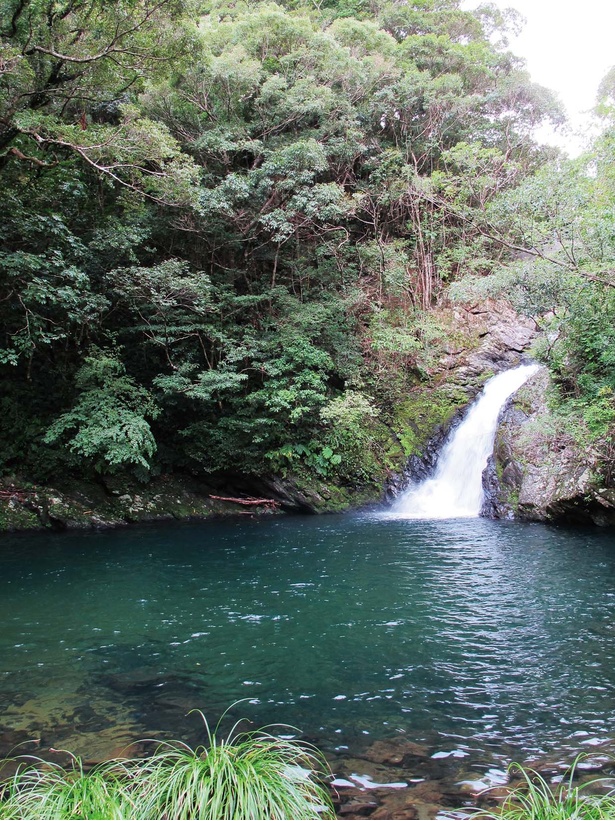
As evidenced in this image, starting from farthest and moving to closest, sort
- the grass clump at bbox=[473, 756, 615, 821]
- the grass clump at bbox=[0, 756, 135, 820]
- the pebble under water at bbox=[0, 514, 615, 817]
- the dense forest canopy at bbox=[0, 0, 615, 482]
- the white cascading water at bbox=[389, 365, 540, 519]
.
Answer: the white cascading water at bbox=[389, 365, 540, 519] < the dense forest canopy at bbox=[0, 0, 615, 482] < the pebble under water at bbox=[0, 514, 615, 817] < the grass clump at bbox=[473, 756, 615, 821] < the grass clump at bbox=[0, 756, 135, 820]

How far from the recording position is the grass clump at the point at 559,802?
253cm

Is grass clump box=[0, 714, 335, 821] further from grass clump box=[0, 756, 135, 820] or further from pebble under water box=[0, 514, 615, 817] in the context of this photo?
pebble under water box=[0, 514, 615, 817]

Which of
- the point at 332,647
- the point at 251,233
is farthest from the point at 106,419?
the point at 332,647

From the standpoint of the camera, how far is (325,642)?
18.7ft

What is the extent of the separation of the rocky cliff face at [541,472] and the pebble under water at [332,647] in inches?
65.9

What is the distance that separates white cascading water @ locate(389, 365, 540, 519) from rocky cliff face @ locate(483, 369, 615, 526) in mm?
587

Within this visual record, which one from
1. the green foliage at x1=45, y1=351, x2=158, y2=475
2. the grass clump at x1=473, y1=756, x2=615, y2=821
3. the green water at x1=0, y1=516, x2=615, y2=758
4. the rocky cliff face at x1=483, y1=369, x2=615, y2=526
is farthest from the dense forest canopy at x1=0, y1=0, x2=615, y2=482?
the grass clump at x1=473, y1=756, x2=615, y2=821

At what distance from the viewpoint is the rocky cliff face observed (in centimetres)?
1144

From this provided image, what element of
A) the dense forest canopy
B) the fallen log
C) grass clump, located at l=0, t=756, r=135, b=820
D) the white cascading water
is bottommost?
the fallen log

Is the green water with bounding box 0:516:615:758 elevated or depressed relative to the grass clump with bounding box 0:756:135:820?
depressed

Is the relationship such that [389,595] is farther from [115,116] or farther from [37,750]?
[115,116]

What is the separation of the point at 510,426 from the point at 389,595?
8.40 m

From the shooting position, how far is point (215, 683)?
15.9 ft

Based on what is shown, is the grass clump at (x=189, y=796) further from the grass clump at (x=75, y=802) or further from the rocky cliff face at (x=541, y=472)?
the rocky cliff face at (x=541, y=472)
